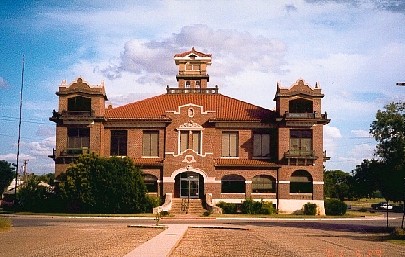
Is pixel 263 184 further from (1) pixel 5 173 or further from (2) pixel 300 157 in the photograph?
(1) pixel 5 173

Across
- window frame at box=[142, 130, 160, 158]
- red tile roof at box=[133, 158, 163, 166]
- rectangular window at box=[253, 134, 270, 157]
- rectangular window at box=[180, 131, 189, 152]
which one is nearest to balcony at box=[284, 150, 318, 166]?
rectangular window at box=[253, 134, 270, 157]

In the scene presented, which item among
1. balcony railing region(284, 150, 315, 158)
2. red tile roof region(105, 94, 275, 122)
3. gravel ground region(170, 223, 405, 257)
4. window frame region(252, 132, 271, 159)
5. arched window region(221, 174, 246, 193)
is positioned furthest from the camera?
red tile roof region(105, 94, 275, 122)

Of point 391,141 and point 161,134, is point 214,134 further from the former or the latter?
point 391,141

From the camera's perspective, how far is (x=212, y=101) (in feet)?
185

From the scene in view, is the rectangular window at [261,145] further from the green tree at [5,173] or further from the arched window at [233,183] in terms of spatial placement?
the green tree at [5,173]

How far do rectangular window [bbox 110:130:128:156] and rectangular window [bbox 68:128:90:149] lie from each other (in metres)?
2.66

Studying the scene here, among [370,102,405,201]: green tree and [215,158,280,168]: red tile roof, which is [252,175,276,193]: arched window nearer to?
[215,158,280,168]: red tile roof

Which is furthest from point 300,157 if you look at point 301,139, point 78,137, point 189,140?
point 78,137

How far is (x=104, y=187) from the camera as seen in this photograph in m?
46.6

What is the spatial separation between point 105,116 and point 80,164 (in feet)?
24.1

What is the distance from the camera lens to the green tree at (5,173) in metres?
99.8

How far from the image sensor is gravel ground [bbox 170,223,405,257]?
1942 cm

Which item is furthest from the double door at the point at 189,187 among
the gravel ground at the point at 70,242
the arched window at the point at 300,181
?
the gravel ground at the point at 70,242

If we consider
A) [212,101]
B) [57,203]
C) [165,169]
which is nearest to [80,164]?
[57,203]
